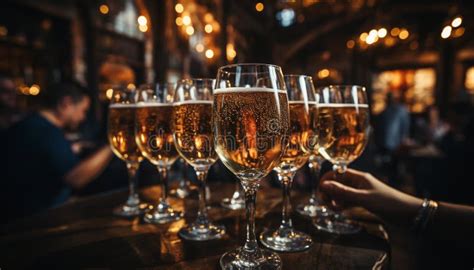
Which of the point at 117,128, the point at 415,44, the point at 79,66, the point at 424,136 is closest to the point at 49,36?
the point at 79,66

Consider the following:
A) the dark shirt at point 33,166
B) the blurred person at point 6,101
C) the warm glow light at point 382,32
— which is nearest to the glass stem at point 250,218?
the dark shirt at point 33,166

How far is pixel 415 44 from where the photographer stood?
8.80 metres

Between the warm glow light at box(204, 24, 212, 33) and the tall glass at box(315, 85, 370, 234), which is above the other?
the warm glow light at box(204, 24, 212, 33)

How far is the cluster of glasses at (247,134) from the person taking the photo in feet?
2.16

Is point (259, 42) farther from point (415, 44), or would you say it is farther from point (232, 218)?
point (415, 44)

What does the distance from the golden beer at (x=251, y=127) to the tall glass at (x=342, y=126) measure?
14.0 inches

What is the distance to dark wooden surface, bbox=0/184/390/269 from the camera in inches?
26.9

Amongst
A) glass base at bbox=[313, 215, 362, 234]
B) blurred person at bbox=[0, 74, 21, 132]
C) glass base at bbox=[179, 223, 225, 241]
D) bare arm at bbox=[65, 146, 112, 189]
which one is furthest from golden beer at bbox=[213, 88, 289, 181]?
blurred person at bbox=[0, 74, 21, 132]

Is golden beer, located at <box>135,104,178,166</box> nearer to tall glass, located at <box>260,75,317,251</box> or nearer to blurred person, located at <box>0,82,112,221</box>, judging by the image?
tall glass, located at <box>260,75,317,251</box>

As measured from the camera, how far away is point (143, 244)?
2.57ft

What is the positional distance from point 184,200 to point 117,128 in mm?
391

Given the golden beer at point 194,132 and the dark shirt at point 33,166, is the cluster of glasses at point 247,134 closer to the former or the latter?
the golden beer at point 194,132

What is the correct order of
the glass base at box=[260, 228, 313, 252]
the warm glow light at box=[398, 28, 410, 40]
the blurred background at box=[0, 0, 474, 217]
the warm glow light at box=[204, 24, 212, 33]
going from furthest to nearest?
the warm glow light at box=[398, 28, 410, 40], the warm glow light at box=[204, 24, 212, 33], the blurred background at box=[0, 0, 474, 217], the glass base at box=[260, 228, 313, 252]

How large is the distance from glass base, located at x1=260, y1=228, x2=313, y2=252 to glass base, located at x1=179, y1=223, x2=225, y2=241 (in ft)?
0.40
